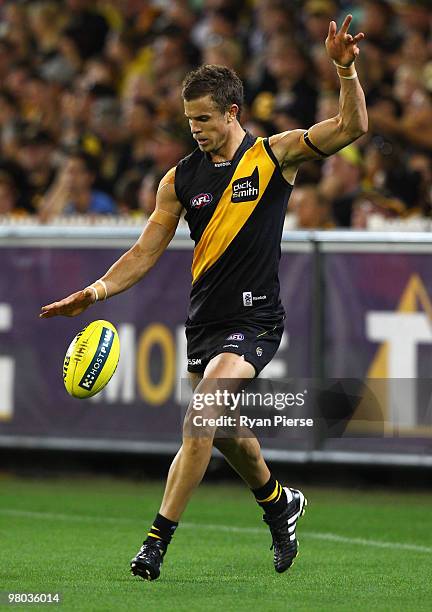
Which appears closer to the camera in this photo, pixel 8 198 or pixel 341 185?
pixel 341 185

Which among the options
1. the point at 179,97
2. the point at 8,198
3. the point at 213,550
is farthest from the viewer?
the point at 179,97

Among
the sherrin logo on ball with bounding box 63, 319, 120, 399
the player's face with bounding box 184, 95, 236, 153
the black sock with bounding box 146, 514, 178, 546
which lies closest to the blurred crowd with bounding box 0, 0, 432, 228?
the player's face with bounding box 184, 95, 236, 153

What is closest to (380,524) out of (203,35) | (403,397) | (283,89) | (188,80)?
(403,397)

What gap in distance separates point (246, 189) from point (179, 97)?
8347 millimetres

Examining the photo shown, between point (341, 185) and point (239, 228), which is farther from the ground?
point (239, 228)

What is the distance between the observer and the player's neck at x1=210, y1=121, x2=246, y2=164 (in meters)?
7.54

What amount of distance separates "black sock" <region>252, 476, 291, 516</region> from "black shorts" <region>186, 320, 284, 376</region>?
0.71 meters

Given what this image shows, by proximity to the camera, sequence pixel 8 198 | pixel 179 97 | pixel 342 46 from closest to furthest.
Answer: pixel 342 46 < pixel 8 198 < pixel 179 97

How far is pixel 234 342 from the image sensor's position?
7434mm

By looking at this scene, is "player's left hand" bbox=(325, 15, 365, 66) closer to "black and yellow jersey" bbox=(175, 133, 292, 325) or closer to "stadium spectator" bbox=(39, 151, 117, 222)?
"black and yellow jersey" bbox=(175, 133, 292, 325)

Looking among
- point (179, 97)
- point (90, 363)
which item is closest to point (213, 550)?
point (90, 363)

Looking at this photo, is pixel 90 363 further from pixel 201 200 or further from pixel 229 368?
pixel 201 200

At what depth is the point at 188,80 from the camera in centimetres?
744

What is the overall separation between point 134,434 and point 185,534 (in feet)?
9.24
